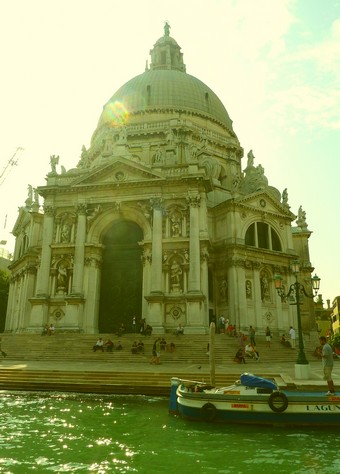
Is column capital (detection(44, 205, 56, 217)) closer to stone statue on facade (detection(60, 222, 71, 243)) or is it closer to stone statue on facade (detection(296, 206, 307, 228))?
stone statue on facade (detection(60, 222, 71, 243))

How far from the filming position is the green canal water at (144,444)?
26.1 ft

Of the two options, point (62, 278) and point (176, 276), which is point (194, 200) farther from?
point (62, 278)

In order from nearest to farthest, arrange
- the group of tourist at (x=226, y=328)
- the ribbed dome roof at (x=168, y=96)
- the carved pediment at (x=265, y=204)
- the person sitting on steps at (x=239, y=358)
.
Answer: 1. the person sitting on steps at (x=239, y=358)
2. the group of tourist at (x=226, y=328)
3. the carved pediment at (x=265, y=204)
4. the ribbed dome roof at (x=168, y=96)

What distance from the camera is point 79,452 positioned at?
8.80 metres

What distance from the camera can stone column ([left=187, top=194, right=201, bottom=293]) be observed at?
94.8 ft

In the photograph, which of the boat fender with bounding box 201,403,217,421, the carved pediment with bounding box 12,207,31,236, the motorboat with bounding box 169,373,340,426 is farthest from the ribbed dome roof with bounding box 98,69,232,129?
the boat fender with bounding box 201,403,217,421

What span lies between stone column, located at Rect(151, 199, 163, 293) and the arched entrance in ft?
7.01

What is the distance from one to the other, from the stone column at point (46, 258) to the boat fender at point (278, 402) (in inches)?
913

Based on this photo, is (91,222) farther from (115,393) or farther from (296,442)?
(296,442)

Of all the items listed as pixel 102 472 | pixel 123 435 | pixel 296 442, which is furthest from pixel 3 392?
pixel 296 442

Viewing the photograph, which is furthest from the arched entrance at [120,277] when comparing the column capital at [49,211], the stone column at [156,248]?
the column capital at [49,211]

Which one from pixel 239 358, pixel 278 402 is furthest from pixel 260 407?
pixel 239 358

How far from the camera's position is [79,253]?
31484mm

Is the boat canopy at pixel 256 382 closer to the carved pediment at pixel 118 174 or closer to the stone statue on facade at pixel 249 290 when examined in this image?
the carved pediment at pixel 118 174
